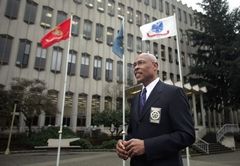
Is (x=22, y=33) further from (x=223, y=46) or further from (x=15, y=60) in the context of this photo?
(x=223, y=46)

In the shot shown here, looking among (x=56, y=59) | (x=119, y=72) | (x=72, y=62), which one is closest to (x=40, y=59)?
(x=56, y=59)

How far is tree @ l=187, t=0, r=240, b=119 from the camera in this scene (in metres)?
30.4

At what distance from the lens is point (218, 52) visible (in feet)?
109

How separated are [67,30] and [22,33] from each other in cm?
1434

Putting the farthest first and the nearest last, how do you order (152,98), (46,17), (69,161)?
(46,17) < (69,161) < (152,98)

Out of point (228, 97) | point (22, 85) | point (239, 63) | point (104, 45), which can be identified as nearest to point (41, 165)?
point (22, 85)

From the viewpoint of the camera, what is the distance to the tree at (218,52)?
30422mm

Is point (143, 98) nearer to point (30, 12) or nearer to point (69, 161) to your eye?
point (69, 161)

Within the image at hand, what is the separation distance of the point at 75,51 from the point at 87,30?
3.73 m

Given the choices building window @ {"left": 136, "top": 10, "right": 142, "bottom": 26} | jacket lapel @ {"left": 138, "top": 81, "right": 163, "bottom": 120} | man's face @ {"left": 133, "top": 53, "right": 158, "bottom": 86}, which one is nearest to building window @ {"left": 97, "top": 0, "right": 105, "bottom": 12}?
building window @ {"left": 136, "top": 10, "right": 142, "bottom": 26}

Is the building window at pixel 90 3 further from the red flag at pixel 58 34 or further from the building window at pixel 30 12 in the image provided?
the red flag at pixel 58 34

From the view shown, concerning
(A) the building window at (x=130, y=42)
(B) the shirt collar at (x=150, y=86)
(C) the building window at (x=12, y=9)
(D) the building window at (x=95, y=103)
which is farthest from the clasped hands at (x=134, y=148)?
(A) the building window at (x=130, y=42)

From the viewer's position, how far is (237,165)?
1358cm

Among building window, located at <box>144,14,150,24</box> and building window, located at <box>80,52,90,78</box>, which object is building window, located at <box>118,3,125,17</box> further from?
building window, located at <box>80,52,90,78</box>
